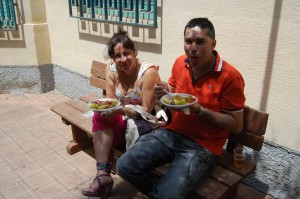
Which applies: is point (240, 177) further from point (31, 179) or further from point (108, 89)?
point (31, 179)

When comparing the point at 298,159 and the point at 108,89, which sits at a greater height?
the point at 108,89

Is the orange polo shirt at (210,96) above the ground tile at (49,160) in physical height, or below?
above

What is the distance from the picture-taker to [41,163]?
3580mm

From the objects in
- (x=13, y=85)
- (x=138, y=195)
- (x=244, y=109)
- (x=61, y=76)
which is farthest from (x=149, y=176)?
(x=13, y=85)

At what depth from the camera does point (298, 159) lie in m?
2.74

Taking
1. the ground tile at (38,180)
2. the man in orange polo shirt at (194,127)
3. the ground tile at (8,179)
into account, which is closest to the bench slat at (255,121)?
the man in orange polo shirt at (194,127)

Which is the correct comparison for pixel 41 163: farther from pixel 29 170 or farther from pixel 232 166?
pixel 232 166

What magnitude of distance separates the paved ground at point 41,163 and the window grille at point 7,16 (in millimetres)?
1599

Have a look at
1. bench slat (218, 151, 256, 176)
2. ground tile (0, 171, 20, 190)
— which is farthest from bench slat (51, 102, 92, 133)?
bench slat (218, 151, 256, 176)

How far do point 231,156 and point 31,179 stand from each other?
7.31 ft

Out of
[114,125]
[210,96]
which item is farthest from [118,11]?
[210,96]

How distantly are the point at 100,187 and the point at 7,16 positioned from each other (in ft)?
14.0

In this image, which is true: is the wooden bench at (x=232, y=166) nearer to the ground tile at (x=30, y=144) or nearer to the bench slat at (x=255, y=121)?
the bench slat at (x=255, y=121)

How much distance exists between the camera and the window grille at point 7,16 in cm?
539
